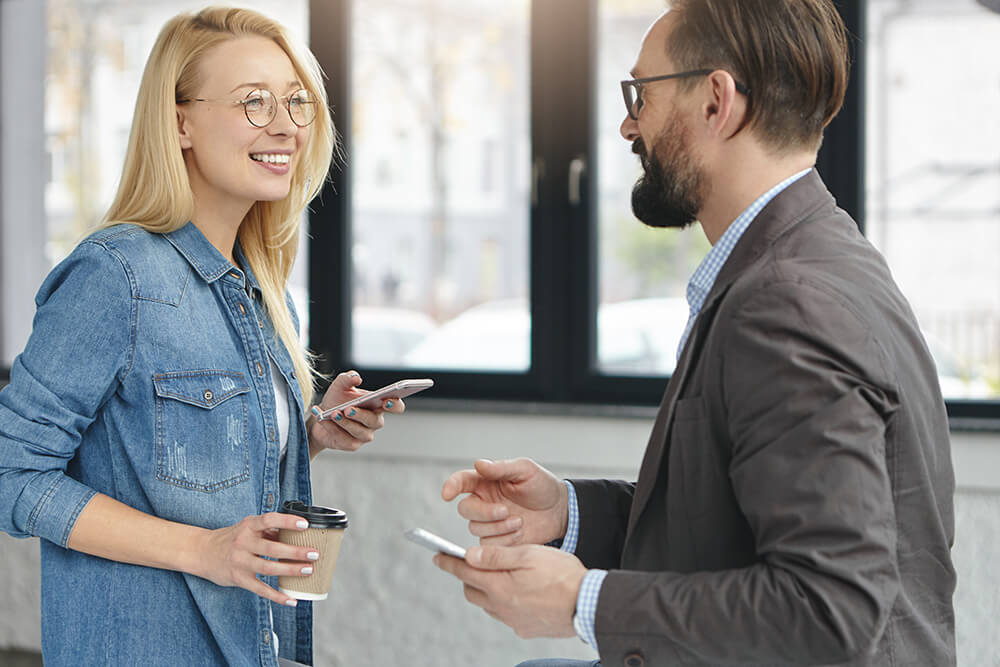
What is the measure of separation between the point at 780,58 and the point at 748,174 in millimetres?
143

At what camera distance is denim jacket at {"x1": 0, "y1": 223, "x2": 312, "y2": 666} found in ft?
4.16

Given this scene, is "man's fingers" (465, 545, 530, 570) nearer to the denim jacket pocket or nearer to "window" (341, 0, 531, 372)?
the denim jacket pocket

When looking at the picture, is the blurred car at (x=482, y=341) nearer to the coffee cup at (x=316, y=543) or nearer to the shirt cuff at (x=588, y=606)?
the coffee cup at (x=316, y=543)

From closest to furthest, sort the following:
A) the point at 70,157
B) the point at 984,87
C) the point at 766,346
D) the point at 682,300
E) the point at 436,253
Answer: the point at 766,346, the point at 984,87, the point at 682,300, the point at 436,253, the point at 70,157

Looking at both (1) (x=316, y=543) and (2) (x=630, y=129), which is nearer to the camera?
(1) (x=316, y=543)

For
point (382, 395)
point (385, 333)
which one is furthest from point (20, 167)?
point (382, 395)

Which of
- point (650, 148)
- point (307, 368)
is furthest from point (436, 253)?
point (650, 148)

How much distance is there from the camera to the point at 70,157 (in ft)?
11.7

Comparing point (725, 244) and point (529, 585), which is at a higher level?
point (725, 244)

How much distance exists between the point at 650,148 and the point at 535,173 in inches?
62.9

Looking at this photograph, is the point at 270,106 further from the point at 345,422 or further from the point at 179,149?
the point at 345,422

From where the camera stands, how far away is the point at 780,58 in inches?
46.6

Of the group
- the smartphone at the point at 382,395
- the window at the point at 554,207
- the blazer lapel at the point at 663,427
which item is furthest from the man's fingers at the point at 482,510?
the window at the point at 554,207

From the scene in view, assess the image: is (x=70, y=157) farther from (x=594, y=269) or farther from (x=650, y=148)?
(x=650, y=148)
